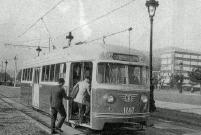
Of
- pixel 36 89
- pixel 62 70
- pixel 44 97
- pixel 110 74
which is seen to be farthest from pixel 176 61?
pixel 110 74

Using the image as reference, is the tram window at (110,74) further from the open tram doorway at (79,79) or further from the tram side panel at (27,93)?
the tram side panel at (27,93)

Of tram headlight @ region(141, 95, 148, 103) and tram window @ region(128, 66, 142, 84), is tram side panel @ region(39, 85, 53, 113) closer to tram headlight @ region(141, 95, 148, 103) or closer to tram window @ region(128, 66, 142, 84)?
tram window @ region(128, 66, 142, 84)

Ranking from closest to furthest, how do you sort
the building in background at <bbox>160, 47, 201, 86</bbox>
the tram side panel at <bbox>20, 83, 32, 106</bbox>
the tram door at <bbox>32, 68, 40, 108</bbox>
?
the tram door at <bbox>32, 68, 40, 108</bbox> → the tram side panel at <bbox>20, 83, 32, 106</bbox> → the building in background at <bbox>160, 47, 201, 86</bbox>

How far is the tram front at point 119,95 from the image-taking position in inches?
405

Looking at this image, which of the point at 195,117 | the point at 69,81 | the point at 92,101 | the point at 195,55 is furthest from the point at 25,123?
the point at 195,55

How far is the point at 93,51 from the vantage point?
11117mm

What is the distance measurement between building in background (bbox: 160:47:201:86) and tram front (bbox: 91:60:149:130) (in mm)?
139963

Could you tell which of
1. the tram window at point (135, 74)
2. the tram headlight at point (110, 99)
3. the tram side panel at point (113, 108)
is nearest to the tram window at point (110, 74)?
the tram window at point (135, 74)

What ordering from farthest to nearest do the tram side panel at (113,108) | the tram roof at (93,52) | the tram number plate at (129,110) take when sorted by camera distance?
the tram roof at (93,52), the tram number plate at (129,110), the tram side panel at (113,108)

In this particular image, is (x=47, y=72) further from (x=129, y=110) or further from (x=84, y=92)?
(x=129, y=110)

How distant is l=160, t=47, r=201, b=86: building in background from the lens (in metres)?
154

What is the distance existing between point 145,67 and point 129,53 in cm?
72

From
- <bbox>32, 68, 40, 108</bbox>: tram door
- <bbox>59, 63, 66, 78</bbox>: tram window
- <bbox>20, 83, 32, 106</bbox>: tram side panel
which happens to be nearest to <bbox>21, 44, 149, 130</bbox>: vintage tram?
<bbox>59, 63, 66, 78</bbox>: tram window

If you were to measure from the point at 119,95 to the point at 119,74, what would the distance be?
707 millimetres
